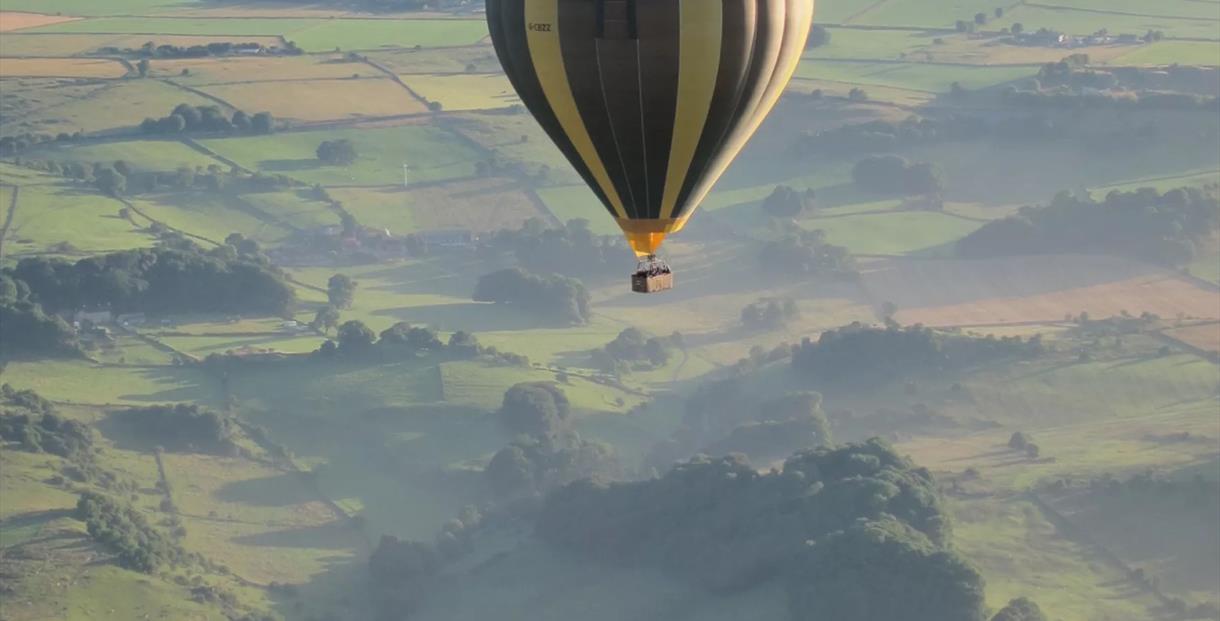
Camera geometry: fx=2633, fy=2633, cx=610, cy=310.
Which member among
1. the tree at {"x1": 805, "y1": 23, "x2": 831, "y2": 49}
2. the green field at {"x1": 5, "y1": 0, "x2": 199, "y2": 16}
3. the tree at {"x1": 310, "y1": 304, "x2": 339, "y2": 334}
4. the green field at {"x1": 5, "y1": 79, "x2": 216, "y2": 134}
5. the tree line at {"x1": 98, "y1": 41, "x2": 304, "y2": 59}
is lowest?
the tree at {"x1": 310, "y1": 304, "x2": 339, "y2": 334}

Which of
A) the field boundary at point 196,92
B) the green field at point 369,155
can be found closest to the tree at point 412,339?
the green field at point 369,155

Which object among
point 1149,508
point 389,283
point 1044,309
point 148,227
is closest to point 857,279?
point 1044,309

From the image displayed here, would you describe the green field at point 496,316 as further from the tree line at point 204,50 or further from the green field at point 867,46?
the tree line at point 204,50

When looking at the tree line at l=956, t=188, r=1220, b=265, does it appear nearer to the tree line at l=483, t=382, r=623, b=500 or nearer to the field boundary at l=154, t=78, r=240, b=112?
the tree line at l=483, t=382, r=623, b=500

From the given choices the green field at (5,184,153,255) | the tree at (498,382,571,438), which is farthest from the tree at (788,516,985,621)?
the green field at (5,184,153,255)

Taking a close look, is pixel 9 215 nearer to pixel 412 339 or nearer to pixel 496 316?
pixel 496 316

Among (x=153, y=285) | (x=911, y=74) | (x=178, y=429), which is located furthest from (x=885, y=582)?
(x=911, y=74)

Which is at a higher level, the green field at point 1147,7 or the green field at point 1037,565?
the green field at point 1147,7
